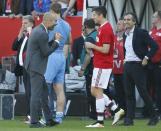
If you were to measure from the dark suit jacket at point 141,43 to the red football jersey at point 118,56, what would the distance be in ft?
5.38

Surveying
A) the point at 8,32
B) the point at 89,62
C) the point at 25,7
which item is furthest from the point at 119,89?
the point at 8,32

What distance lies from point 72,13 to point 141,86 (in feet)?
16.4

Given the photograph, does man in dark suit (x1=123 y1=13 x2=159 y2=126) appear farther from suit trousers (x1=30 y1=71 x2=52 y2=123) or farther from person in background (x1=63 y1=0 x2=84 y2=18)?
person in background (x1=63 y1=0 x2=84 y2=18)

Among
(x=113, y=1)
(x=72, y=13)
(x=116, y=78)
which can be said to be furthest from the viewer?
(x=72, y=13)

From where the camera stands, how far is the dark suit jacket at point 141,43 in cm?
1550

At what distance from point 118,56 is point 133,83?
170 cm

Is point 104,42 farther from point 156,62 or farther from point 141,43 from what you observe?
point 156,62

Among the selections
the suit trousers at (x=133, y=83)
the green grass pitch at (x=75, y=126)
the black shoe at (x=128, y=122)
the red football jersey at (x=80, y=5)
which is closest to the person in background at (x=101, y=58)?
the green grass pitch at (x=75, y=126)

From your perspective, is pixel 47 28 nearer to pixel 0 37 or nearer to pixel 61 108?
pixel 61 108

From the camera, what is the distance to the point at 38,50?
14641mm

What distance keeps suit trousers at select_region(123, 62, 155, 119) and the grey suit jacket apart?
1737 millimetres

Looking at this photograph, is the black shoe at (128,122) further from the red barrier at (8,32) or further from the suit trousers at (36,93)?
the red barrier at (8,32)

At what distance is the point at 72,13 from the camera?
20094 millimetres

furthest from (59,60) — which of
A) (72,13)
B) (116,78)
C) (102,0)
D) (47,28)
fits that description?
(72,13)
